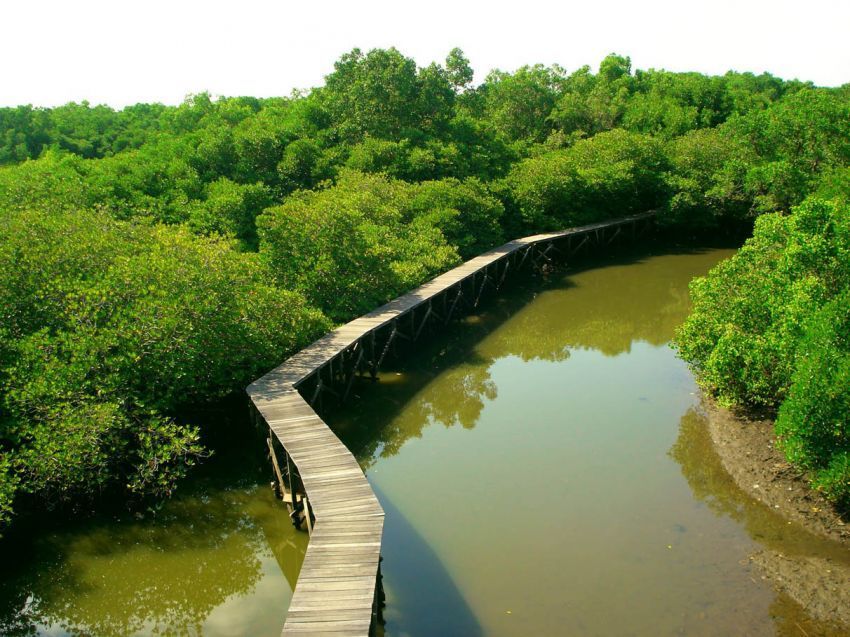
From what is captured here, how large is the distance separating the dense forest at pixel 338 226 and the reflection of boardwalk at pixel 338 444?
2.69ft

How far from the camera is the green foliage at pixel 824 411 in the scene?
9.59m

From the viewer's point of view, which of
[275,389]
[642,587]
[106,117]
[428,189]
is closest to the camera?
[642,587]

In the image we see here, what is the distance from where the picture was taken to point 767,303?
1302 cm

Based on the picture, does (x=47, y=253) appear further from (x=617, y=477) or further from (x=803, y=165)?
(x=803, y=165)

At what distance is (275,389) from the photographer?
13375 millimetres

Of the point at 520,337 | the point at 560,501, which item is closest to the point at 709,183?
the point at 520,337

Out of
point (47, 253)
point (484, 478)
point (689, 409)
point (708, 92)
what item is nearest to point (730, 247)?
point (708, 92)

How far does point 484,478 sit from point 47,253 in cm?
974

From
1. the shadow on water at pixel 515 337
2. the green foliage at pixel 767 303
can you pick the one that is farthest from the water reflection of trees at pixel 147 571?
the green foliage at pixel 767 303

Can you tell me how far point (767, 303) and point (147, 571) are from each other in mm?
12220

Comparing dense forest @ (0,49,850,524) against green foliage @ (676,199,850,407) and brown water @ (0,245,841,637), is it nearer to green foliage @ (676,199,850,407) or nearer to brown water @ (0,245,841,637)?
green foliage @ (676,199,850,407)

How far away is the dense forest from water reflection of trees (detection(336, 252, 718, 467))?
7.72ft

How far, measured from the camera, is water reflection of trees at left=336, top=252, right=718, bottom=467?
1543cm

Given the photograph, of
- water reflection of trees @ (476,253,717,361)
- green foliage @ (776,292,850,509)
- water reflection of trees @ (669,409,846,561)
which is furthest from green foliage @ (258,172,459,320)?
green foliage @ (776,292,850,509)
